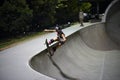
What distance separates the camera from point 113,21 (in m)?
23.4

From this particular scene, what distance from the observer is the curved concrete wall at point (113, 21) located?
22203mm

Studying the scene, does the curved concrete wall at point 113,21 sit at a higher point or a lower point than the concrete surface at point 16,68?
lower

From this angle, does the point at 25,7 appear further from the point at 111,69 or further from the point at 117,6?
the point at 117,6

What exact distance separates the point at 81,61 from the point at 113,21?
36.1ft

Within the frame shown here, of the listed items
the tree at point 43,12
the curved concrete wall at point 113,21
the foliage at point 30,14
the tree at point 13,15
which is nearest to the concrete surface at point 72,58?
the curved concrete wall at point 113,21

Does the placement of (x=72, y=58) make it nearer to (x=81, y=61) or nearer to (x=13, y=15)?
(x=81, y=61)

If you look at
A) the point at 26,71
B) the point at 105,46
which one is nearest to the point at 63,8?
the point at 105,46

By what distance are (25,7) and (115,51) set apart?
8906 mm

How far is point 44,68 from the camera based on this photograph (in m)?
8.76

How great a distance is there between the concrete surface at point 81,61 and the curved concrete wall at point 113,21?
130cm

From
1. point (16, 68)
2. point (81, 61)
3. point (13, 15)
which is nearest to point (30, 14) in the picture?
point (13, 15)

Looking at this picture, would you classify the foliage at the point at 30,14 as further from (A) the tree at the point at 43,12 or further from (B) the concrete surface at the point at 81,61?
(B) the concrete surface at the point at 81,61

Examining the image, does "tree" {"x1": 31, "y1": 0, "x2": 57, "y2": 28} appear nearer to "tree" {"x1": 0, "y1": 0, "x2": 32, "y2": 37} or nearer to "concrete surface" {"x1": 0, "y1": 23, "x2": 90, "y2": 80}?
"tree" {"x1": 0, "y1": 0, "x2": 32, "y2": 37}

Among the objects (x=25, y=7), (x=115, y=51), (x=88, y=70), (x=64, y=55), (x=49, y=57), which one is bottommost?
(x=115, y=51)
